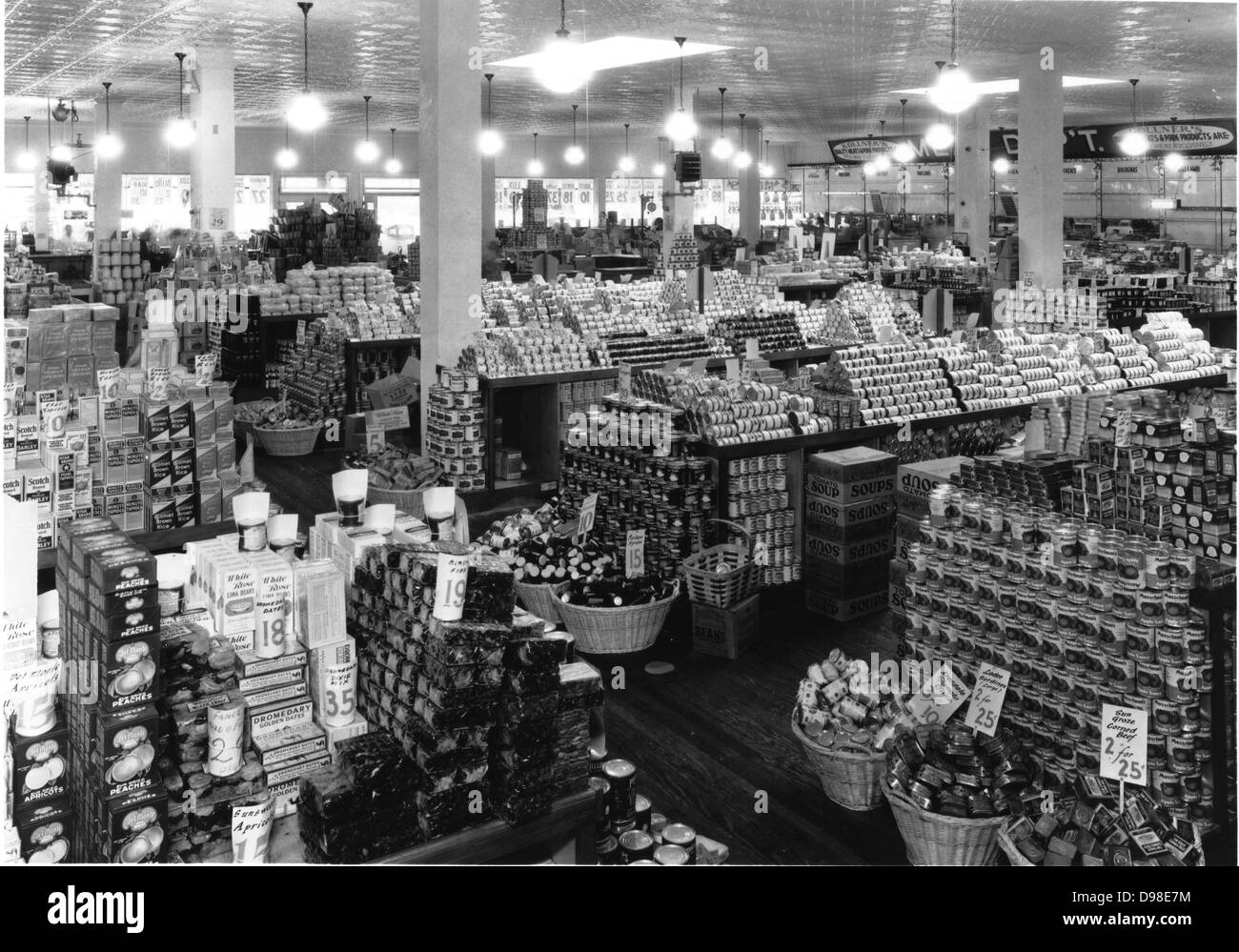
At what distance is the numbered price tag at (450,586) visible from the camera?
120 inches

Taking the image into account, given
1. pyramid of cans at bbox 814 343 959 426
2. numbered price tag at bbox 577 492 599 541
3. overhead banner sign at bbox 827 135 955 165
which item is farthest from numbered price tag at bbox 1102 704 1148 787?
overhead banner sign at bbox 827 135 955 165

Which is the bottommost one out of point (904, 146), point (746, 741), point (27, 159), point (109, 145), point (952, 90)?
point (746, 741)

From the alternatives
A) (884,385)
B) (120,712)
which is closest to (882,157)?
(884,385)

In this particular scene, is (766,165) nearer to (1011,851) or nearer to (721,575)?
(721,575)

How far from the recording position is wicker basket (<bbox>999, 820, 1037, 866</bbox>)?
12.3ft

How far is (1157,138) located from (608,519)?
16510mm

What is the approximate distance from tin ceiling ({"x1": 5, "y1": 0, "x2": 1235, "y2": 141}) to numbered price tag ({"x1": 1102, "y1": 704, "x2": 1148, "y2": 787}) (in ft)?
27.4

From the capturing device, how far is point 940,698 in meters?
4.52

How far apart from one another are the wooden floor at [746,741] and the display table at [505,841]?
1.01 m

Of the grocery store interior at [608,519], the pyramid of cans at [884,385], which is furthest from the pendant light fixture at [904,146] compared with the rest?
the pyramid of cans at [884,385]

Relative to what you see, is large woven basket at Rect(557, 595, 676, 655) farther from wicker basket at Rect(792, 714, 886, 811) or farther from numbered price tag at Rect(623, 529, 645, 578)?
wicker basket at Rect(792, 714, 886, 811)

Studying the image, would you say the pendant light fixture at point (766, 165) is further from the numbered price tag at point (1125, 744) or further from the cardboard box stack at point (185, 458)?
the numbered price tag at point (1125, 744)

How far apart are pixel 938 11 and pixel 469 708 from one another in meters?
10.1

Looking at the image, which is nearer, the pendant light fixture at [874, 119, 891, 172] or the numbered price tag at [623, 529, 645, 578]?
the numbered price tag at [623, 529, 645, 578]
